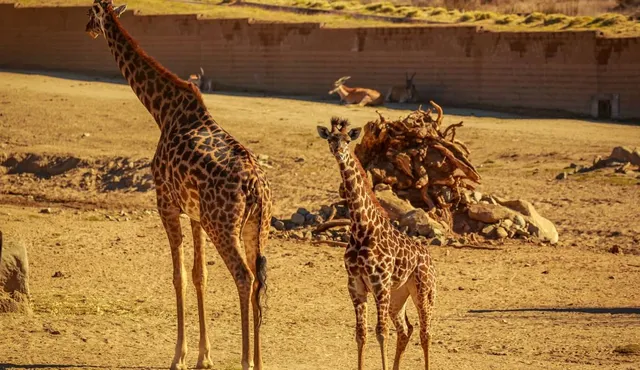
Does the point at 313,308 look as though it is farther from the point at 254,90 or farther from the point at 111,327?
the point at 254,90

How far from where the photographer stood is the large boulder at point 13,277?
13531 millimetres

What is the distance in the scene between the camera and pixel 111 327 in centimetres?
1354

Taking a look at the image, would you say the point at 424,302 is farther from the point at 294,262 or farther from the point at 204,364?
the point at 294,262

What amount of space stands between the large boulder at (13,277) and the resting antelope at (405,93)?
21234 millimetres

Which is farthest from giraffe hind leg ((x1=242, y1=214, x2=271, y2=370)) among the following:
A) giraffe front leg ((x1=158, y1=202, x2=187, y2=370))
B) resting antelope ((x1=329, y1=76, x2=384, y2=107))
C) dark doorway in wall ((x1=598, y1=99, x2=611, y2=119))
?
resting antelope ((x1=329, y1=76, x2=384, y2=107))

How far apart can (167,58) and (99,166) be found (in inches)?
555

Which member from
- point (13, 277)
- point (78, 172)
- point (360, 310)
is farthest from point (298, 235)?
point (360, 310)

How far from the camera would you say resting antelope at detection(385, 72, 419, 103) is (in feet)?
112

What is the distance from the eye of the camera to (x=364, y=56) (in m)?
35.8

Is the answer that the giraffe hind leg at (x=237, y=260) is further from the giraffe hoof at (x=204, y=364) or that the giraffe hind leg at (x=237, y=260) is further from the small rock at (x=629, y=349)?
the small rock at (x=629, y=349)

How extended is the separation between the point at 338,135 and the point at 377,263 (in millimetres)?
1127

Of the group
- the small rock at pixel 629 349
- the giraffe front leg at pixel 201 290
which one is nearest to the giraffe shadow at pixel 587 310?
the small rock at pixel 629 349

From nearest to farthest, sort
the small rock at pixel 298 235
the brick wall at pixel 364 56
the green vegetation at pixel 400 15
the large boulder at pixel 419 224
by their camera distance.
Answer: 1. the large boulder at pixel 419 224
2. the small rock at pixel 298 235
3. the brick wall at pixel 364 56
4. the green vegetation at pixel 400 15

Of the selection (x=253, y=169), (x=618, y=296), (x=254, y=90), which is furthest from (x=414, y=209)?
(x=254, y=90)
